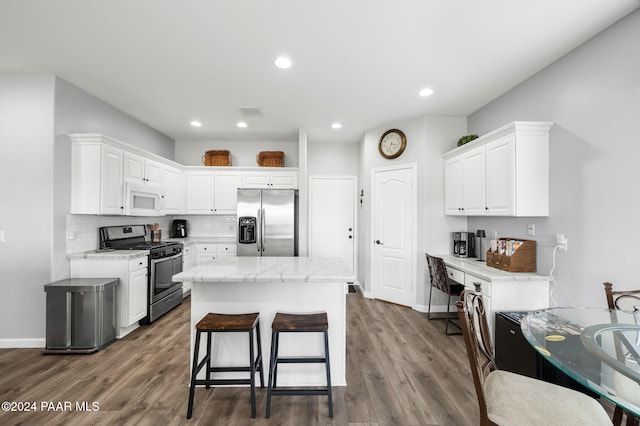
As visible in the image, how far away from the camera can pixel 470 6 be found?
1909 millimetres

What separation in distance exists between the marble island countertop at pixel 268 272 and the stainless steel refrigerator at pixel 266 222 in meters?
1.82

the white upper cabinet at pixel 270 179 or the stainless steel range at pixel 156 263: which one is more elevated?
the white upper cabinet at pixel 270 179

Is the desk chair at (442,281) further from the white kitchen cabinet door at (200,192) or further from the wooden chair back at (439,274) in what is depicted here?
the white kitchen cabinet door at (200,192)

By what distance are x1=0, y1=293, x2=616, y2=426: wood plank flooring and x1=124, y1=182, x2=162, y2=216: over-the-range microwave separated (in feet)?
5.16

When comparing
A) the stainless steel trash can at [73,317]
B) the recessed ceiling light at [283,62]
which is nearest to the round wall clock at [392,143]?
the recessed ceiling light at [283,62]

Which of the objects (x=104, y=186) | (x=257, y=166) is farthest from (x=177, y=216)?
(x=104, y=186)

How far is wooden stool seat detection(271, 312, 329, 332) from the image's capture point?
1.90 metres

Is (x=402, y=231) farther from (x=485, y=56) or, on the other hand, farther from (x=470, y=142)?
(x=485, y=56)

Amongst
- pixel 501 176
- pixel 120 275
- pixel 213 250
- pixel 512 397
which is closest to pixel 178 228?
pixel 213 250

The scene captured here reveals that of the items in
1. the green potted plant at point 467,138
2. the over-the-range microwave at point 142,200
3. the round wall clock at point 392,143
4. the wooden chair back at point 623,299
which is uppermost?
the round wall clock at point 392,143

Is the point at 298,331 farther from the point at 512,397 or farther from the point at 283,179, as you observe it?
the point at 283,179

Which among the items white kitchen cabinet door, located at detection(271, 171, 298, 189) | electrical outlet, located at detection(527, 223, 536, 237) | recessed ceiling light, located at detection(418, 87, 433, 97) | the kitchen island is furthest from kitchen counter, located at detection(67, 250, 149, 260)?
electrical outlet, located at detection(527, 223, 536, 237)

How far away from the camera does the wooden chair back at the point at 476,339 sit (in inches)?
49.0

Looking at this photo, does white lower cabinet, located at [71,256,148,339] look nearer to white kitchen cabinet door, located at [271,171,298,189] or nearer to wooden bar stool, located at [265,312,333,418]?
wooden bar stool, located at [265,312,333,418]
